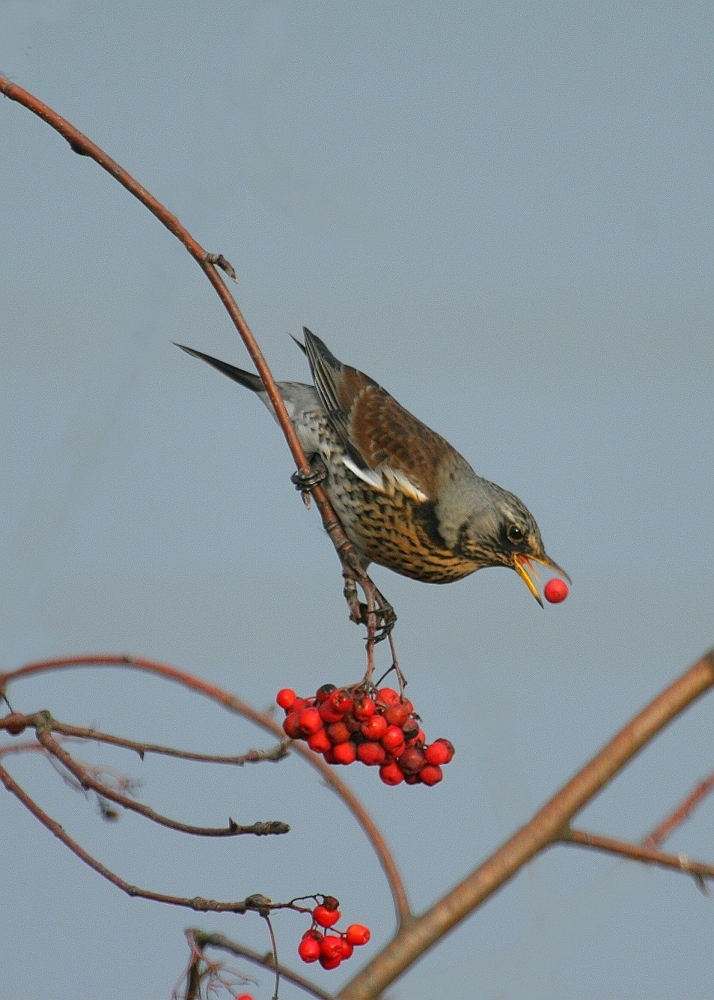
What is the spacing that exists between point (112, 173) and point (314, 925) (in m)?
1.26

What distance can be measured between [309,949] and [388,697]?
0.43 metres

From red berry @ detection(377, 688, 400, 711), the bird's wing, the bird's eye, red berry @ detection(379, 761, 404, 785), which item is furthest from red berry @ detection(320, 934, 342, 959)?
the bird's wing

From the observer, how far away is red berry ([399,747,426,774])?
194 centimetres

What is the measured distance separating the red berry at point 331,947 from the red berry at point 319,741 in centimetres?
30

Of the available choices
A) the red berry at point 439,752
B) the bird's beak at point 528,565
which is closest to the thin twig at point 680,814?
the red berry at point 439,752

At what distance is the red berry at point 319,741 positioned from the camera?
192cm

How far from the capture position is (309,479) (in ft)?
8.25

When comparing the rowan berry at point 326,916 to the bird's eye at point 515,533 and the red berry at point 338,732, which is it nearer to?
the red berry at point 338,732

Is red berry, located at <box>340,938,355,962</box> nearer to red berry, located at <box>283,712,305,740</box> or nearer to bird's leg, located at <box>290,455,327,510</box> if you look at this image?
red berry, located at <box>283,712,305,740</box>

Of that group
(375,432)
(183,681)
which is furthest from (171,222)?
(375,432)

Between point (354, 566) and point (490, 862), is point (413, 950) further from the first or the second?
point (354, 566)

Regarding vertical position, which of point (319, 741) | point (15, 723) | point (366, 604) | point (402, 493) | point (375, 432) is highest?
point (375, 432)

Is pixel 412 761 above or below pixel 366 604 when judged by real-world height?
below

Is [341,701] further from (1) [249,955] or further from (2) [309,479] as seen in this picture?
(2) [309,479]
